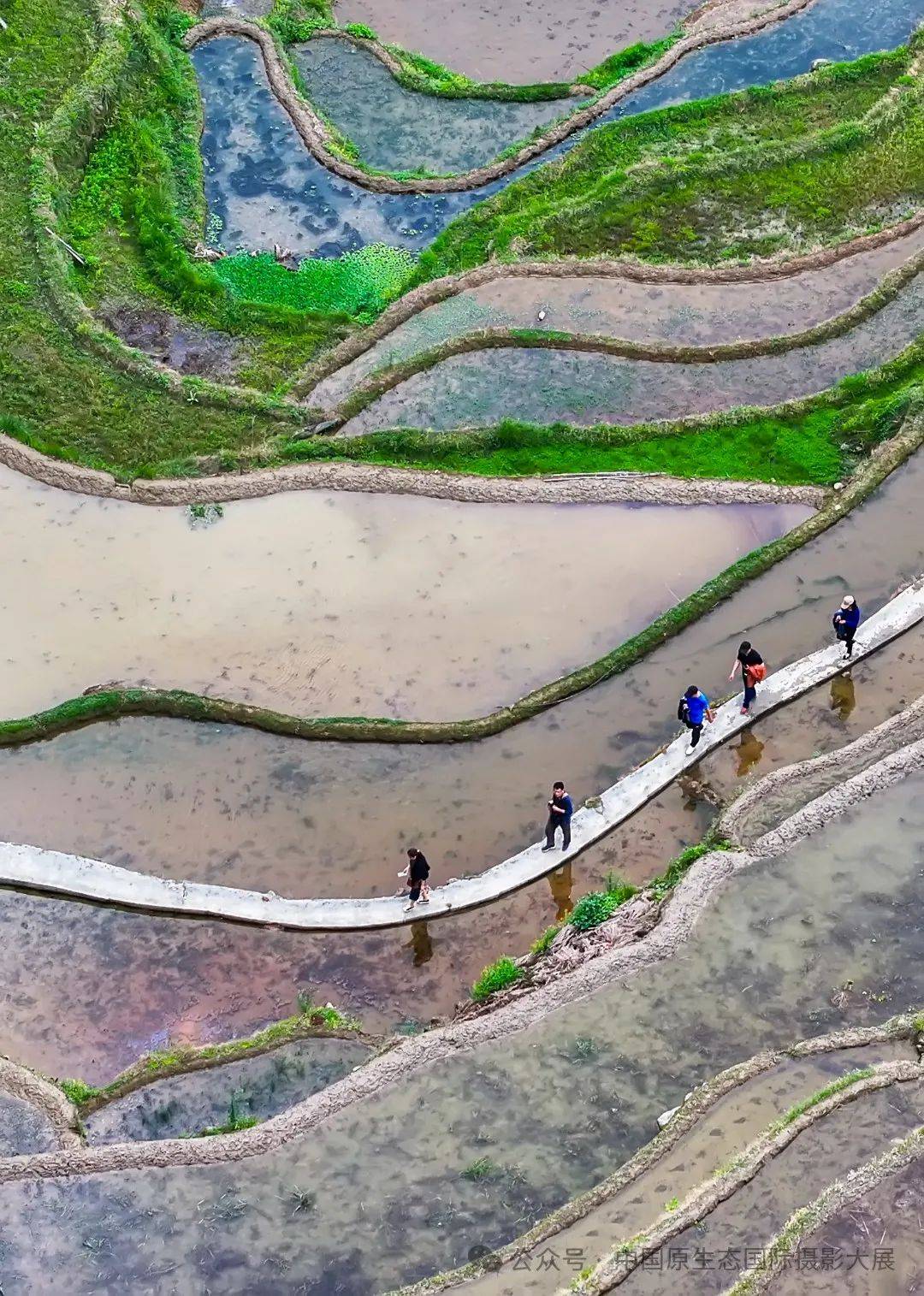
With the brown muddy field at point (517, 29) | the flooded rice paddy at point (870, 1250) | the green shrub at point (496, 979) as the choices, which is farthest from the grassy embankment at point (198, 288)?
the flooded rice paddy at point (870, 1250)

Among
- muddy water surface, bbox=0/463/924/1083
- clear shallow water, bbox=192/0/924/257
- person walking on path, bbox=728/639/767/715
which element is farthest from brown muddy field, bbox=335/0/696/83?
person walking on path, bbox=728/639/767/715

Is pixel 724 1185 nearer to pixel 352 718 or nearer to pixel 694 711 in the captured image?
pixel 694 711

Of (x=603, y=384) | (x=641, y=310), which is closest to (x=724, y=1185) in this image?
→ (x=603, y=384)

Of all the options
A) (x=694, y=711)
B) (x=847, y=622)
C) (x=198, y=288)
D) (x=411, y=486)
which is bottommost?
(x=694, y=711)

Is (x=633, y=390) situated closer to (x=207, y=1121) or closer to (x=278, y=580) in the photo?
(x=278, y=580)

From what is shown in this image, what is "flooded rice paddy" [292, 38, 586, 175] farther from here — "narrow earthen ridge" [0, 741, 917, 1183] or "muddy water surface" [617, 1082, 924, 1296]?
"muddy water surface" [617, 1082, 924, 1296]

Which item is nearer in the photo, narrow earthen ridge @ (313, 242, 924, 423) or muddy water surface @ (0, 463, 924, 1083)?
muddy water surface @ (0, 463, 924, 1083)
